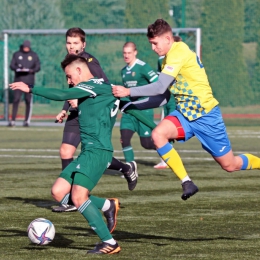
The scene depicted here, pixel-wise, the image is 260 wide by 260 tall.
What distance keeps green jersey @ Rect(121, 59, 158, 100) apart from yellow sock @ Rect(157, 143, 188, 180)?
5319mm

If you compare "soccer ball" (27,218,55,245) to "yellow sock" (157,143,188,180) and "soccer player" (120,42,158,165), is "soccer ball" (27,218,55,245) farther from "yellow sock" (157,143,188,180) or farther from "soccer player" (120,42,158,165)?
"soccer player" (120,42,158,165)

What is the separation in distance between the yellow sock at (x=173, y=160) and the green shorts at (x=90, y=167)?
3.83 ft

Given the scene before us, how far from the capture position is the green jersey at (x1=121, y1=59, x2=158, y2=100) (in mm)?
13977

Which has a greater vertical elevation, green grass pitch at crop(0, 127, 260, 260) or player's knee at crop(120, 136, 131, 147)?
player's knee at crop(120, 136, 131, 147)

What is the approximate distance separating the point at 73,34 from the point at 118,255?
343 centimetres

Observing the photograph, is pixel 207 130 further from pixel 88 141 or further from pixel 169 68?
pixel 88 141

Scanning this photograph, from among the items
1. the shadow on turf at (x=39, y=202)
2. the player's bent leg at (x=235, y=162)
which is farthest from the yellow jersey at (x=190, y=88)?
the shadow on turf at (x=39, y=202)

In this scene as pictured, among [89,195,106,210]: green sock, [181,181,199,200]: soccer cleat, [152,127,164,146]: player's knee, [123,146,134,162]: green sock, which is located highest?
[152,127,164,146]: player's knee

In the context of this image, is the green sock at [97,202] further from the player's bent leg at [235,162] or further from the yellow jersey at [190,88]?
the player's bent leg at [235,162]

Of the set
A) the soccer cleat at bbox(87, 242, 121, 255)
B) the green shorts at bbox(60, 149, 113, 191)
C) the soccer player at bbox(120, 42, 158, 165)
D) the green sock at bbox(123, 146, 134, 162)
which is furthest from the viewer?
the soccer player at bbox(120, 42, 158, 165)

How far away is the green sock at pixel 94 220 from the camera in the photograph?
286 inches

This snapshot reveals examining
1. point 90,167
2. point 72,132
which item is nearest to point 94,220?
point 90,167

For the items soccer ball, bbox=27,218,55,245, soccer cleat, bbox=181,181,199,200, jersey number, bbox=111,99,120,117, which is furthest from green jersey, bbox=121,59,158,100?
soccer ball, bbox=27,218,55,245

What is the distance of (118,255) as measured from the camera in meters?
7.26
